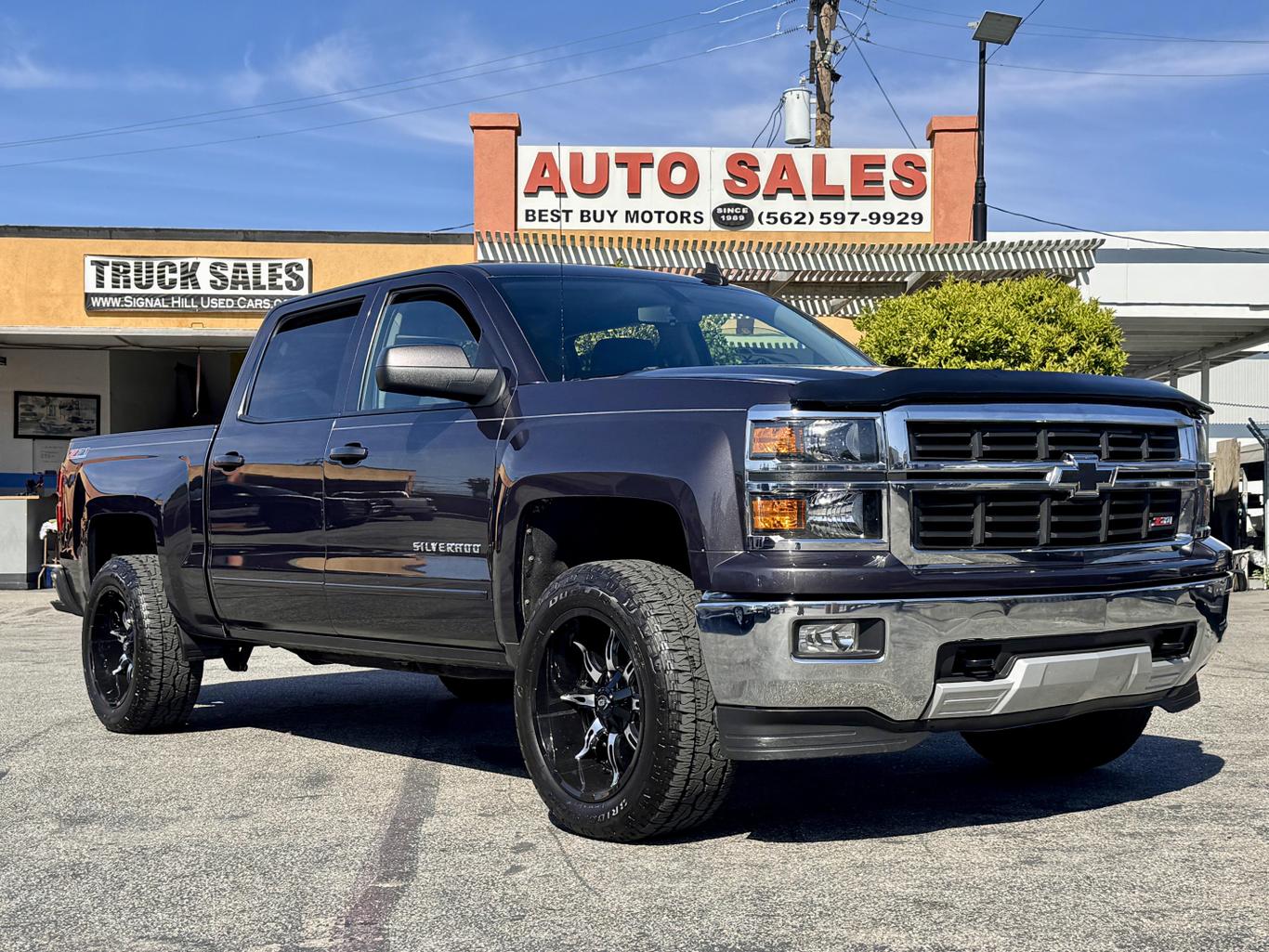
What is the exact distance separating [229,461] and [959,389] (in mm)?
3404

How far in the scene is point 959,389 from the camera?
427 cm

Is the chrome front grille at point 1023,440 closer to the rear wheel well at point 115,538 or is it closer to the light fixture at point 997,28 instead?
the rear wheel well at point 115,538

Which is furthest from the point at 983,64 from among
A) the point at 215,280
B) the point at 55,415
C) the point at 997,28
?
the point at 55,415

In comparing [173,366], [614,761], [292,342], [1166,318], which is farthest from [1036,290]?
[173,366]

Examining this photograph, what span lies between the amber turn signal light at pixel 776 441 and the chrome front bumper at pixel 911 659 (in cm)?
42

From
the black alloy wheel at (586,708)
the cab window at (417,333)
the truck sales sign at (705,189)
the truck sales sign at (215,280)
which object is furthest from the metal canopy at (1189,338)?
the black alloy wheel at (586,708)

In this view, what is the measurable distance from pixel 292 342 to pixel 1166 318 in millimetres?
15531

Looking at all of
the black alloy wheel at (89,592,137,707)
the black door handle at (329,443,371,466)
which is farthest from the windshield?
the black alloy wheel at (89,592,137,707)

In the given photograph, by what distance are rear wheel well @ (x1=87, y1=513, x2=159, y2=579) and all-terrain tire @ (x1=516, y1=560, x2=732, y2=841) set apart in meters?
3.68

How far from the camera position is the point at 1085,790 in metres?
5.39

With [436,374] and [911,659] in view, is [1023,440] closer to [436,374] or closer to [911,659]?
[911,659]

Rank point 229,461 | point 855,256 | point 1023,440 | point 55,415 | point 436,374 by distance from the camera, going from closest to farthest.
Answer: point 1023,440 < point 436,374 < point 229,461 < point 855,256 < point 55,415

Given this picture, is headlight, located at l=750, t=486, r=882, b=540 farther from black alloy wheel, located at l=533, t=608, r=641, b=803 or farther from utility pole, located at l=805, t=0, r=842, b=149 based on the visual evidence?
utility pole, located at l=805, t=0, r=842, b=149

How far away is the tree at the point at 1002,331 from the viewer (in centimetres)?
1636
